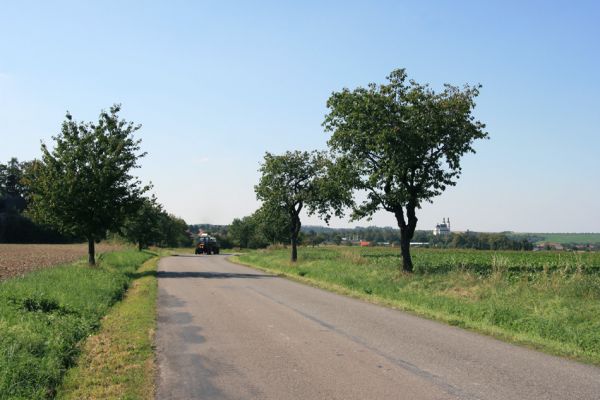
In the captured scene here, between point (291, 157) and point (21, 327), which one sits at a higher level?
point (291, 157)

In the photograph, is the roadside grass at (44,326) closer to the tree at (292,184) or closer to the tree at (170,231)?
the tree at (292,184)

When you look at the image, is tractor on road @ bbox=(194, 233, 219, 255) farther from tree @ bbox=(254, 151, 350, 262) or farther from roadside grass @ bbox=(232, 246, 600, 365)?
roadside grass @ bbox=(232, 246, 600, 365)

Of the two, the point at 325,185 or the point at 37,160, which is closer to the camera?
the point at 325,185

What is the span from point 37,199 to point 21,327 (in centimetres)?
2074

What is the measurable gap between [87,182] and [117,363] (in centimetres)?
2191

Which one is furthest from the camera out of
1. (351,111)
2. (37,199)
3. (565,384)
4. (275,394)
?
(37,199)

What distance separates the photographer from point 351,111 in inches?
973

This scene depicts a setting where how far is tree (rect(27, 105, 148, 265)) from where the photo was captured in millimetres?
28344

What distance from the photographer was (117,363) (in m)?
8.61

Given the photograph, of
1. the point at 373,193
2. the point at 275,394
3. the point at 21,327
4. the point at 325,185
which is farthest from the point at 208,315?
the point at 325,185

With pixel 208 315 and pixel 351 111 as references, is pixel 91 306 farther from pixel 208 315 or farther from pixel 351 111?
pixel 351 111

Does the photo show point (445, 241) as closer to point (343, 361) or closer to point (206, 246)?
point (206, 246)

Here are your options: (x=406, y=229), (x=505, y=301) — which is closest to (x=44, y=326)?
(x=505, y=301)

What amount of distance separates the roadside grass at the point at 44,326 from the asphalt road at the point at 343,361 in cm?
152
